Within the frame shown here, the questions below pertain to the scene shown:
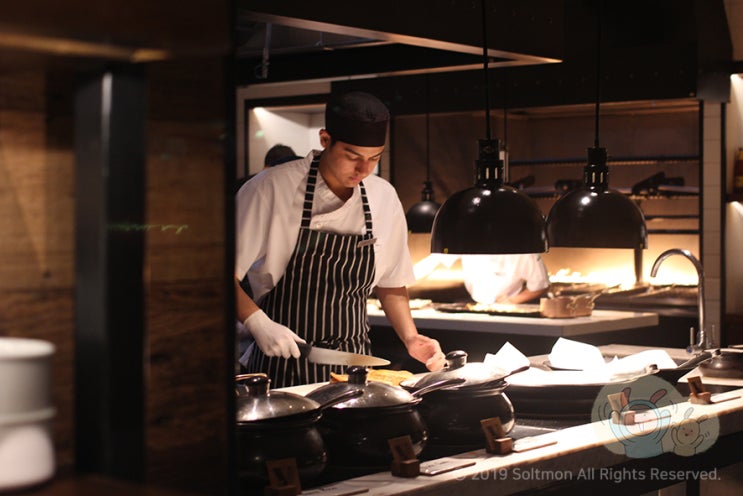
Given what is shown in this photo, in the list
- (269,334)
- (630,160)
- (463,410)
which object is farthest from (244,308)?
(630,160)

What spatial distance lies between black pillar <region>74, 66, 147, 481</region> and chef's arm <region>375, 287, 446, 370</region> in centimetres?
233

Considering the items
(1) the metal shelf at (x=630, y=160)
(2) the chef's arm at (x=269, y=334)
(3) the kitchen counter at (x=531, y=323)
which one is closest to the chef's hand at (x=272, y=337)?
(2) the chef's arm at (x=269, y=334)

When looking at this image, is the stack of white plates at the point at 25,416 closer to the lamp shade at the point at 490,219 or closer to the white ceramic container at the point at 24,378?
the white ceramic container at the point at 24,378

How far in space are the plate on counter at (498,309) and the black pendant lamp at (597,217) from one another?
2.95 meters

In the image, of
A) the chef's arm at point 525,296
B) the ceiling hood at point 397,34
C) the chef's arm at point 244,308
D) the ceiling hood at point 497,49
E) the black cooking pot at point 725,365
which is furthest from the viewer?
the chef's arm at point 525,296

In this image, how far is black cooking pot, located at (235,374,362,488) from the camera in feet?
7.20

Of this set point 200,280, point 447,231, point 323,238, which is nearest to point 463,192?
point 447,231

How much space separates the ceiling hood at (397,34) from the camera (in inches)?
122

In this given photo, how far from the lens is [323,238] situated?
12.9 feet

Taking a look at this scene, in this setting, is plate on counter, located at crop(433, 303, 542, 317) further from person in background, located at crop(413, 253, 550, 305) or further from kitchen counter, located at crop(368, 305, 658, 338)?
person in background, located at crop(413, 253, 550, 305)

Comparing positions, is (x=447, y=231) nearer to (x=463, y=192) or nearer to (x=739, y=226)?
(x=463, y=192)

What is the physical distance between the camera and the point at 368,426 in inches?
93.7

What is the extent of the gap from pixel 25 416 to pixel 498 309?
5.47 metres

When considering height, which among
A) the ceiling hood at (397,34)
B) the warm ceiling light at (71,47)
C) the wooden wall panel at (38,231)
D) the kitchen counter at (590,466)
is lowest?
the kitchen counter at (590,466)
